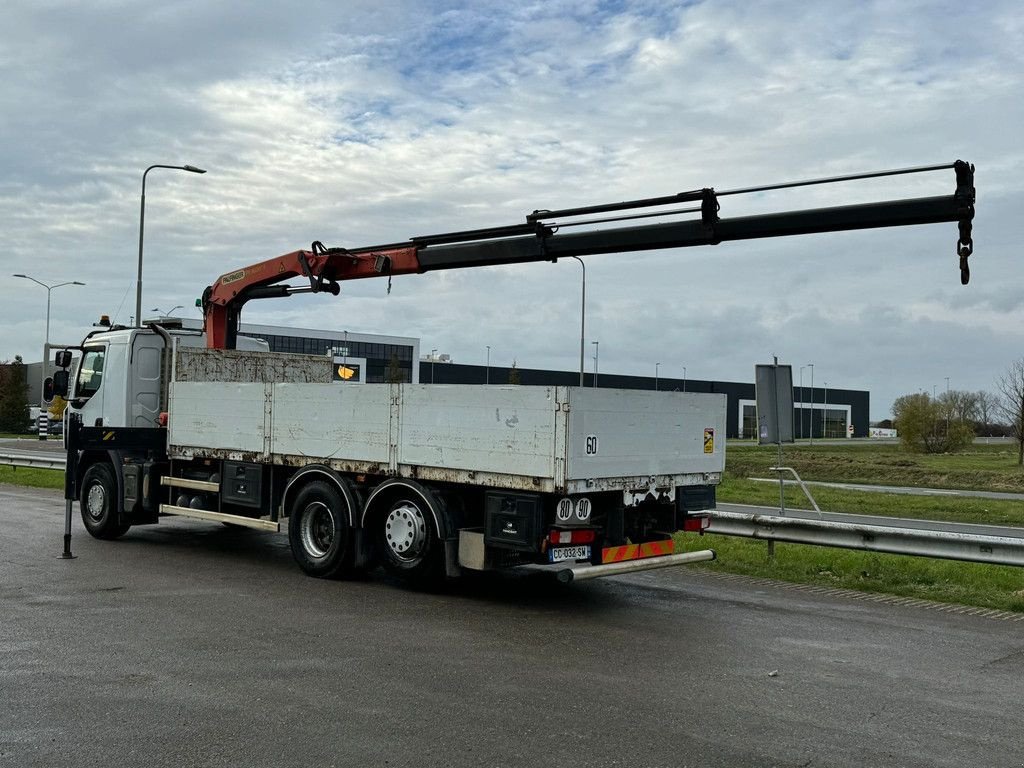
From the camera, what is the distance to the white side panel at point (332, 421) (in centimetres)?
989

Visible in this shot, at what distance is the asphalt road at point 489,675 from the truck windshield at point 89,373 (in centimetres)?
437

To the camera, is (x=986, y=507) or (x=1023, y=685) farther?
(x=986, y=507)

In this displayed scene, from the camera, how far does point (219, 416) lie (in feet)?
39.2

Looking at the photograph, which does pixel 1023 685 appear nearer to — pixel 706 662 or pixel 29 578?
pixel 706 662

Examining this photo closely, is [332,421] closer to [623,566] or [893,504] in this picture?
[623,566]

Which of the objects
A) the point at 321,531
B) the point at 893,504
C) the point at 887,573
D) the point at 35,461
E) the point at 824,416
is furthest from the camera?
the point at 824,416

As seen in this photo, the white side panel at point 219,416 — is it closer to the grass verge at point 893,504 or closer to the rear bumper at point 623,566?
the rear bumper at point 623,566

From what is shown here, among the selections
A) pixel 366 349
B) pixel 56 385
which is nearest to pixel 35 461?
pixel 56 385

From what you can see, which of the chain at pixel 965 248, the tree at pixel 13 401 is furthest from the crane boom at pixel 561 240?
the tree at pixel 13 401

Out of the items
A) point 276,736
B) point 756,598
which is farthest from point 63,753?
point 756,598

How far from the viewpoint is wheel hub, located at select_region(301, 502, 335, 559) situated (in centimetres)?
1056

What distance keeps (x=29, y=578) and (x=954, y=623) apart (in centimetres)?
882

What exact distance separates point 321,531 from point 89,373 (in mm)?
5704

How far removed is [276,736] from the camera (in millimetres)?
5277
